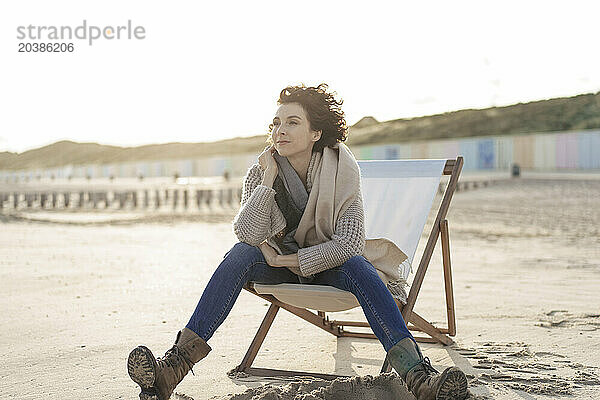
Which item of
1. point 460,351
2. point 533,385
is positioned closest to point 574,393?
point 533,385

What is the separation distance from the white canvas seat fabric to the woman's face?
72 cm

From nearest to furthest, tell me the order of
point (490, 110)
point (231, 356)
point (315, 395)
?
point (315, 395)
point (231, 356)
point (490, 110)

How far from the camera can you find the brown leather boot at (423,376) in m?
2.04

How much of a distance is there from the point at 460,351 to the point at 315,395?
1.10m

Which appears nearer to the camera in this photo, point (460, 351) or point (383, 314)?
point (383, 314)

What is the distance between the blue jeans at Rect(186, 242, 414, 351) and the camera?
2273 mm

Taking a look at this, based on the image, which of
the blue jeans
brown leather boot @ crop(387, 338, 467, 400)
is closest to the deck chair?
the blue jeans

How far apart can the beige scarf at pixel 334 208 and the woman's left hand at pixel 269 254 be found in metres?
0.16

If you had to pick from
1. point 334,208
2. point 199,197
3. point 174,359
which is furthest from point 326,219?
point 199,197

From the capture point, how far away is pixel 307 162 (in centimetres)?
277

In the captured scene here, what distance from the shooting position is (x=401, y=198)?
3.38 m

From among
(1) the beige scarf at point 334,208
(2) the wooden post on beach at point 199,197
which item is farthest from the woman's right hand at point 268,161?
(2) the wooden post on beach at point 199,197

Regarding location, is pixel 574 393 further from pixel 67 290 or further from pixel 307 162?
pixel 67 290

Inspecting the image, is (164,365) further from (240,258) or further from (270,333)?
(270,333)
